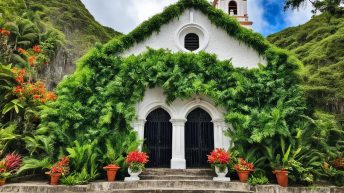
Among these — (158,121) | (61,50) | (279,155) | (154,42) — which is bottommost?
(279,155)

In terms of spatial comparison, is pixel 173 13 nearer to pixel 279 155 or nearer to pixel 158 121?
pixel 158 121

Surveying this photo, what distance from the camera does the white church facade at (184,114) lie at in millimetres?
11406

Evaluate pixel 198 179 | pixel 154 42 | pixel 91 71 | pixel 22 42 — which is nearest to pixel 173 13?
pixel 154 42

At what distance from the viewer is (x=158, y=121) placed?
38.7ft

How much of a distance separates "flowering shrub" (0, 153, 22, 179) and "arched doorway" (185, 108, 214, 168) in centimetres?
651

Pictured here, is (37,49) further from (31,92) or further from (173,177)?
(173,177)

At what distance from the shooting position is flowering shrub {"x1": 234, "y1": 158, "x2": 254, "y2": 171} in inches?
370

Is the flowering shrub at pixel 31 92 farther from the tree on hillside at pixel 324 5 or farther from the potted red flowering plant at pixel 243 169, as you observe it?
the tree on hillside at pixel 324 5

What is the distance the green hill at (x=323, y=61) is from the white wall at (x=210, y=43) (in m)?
2.67

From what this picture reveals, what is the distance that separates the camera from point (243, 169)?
30.7 ft

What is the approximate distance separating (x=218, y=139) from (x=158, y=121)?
2.72 m

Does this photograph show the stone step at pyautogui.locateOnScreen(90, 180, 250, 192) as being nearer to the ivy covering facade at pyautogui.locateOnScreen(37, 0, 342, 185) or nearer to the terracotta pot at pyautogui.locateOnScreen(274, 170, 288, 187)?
the terracotta pot at pyautogui.locateOnScreen(274, 170, 288, 187)

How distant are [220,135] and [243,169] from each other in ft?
7.42

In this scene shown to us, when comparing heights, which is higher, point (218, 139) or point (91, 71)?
point (91, 71)
